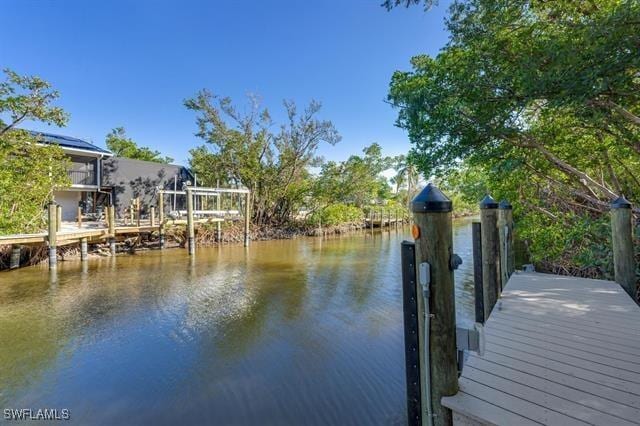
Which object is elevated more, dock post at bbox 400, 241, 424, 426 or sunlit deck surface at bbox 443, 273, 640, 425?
dock post at bbox 400, 241, 424, 426

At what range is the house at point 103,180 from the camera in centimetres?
1660

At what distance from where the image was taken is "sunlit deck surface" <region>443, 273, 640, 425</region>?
1612mm

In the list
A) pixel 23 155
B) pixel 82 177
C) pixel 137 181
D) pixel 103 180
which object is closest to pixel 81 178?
pixel 82 177

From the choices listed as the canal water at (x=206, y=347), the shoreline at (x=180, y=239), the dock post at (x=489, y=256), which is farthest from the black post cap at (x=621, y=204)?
the shoreline at (x=180, y=239)

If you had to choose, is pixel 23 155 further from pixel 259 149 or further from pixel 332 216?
pixel 332 216

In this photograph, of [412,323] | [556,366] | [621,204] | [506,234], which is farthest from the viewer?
[506,234]

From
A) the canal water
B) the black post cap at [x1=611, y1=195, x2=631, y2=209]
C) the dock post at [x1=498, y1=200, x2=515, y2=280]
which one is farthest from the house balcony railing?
the black post cap at [x1=611, y1=195, x2=631, y2=209]

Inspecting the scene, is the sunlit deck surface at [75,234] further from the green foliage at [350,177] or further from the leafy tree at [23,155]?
the green foliage at [350,177]

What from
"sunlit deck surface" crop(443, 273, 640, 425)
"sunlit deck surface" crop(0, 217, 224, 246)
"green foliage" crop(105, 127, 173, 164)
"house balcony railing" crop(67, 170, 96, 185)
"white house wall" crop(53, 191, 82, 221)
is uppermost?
"green foliage" crop(105, 127, 173, 164)

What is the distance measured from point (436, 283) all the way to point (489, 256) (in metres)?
2.49

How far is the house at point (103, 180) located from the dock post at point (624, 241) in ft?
57.7

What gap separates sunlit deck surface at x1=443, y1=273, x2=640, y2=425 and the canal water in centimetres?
113

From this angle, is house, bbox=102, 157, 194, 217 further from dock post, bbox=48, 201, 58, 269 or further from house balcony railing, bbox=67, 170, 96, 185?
dock post, bbox=48, 201, 58, 269

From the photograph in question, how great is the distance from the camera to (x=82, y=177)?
1686 cm
